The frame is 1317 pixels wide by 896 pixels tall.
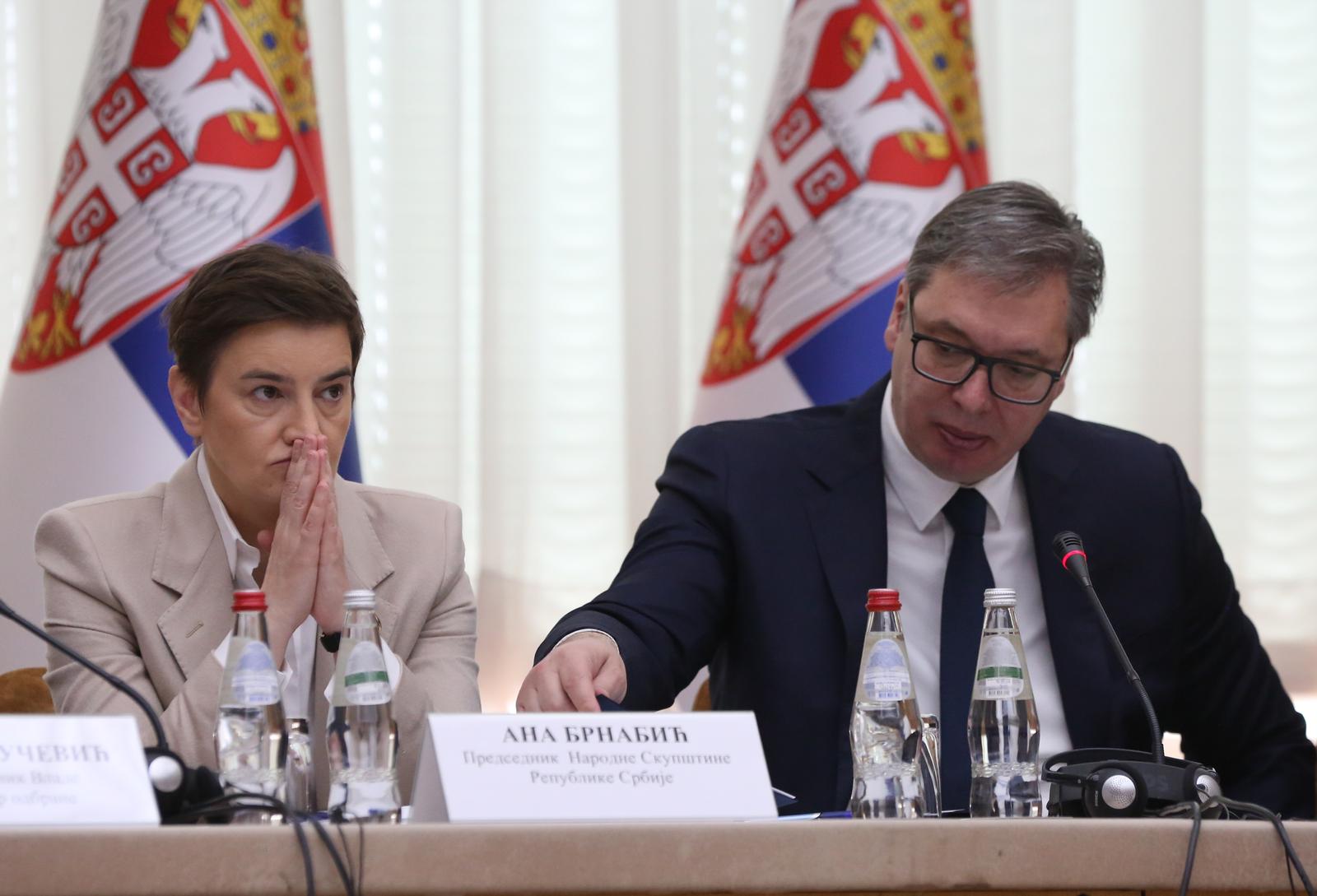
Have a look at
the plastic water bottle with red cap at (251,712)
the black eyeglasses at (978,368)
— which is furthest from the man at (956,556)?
the plastic water bottle with red cap at (251,712)

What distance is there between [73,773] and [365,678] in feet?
1.07

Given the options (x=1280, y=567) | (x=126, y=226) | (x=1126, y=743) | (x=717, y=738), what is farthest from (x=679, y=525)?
(x=1280, y=567)

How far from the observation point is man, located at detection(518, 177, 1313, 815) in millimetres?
1890

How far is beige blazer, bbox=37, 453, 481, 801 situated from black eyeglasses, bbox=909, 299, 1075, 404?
2.36ft

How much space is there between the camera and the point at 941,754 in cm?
184

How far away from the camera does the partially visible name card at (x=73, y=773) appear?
42.6 inches

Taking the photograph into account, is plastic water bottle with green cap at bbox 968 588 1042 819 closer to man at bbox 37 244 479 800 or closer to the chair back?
man at bbox 37 244 479 800

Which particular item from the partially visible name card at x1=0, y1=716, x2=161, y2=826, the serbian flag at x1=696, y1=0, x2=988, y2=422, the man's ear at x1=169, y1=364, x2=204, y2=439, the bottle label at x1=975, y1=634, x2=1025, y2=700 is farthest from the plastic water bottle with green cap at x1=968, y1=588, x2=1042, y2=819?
the serbian flag at x1=696, y1=0, x2=988, y2=422

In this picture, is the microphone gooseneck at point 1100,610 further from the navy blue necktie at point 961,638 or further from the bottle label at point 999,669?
the navy blue necktie at point 961,638

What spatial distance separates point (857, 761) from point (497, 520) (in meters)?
1.93

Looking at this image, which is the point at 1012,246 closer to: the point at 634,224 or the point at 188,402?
the point at 188,402

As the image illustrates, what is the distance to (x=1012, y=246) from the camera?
6.23 ft

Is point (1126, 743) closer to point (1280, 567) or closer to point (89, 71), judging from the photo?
point (1280, 567)

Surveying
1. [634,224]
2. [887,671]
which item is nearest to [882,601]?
[887,671]
